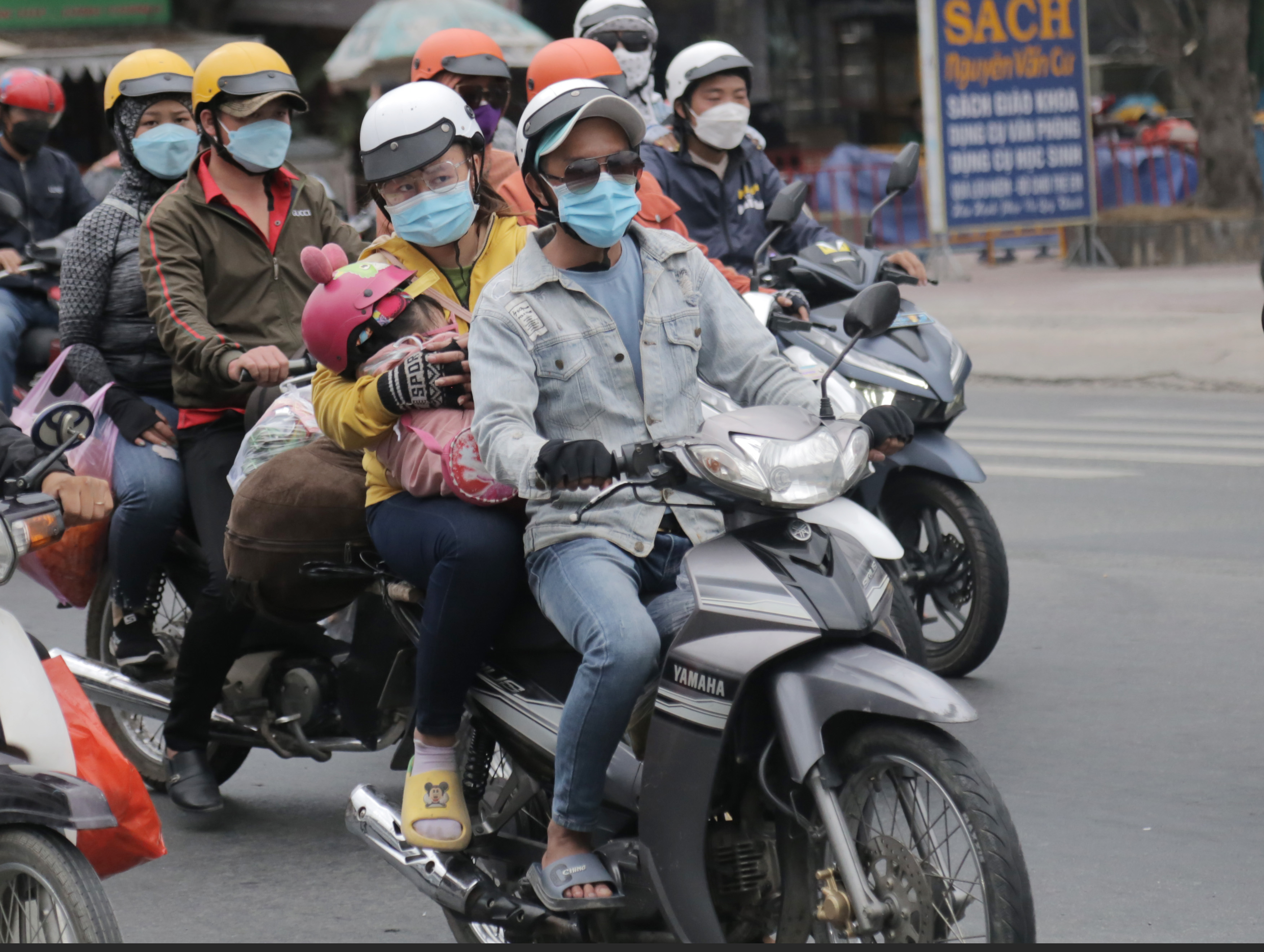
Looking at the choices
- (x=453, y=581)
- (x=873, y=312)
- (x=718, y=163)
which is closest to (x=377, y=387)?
(x=453, y=581)

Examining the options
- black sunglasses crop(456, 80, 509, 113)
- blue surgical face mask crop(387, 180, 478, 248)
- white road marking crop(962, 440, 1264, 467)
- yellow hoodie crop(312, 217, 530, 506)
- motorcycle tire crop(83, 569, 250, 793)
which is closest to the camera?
yellow hoodie crop(312, 217, 530, 506)

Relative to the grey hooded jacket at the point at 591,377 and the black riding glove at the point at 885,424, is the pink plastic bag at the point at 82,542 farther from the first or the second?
the black riding glove at the point at 885,424

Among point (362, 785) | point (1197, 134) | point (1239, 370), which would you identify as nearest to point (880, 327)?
point (362, 785)

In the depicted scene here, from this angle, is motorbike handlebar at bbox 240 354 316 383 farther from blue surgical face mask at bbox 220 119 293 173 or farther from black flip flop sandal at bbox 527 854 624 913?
black flip flop sandal at bbox 527 854 624 913

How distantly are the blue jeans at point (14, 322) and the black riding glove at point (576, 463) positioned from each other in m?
5.23

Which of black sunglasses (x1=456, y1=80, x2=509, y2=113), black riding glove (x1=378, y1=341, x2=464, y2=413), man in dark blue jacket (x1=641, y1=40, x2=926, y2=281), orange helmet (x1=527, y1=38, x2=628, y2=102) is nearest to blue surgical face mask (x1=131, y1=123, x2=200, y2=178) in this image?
black sunglasses (x1=456, y1=80, x2=509, y2=113)

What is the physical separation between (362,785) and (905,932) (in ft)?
4.62

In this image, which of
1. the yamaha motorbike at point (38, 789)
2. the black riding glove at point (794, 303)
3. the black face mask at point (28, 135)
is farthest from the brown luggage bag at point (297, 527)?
the black face mask at point (28, 135)

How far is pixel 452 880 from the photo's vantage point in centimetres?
374

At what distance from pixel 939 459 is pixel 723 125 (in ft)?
4.97

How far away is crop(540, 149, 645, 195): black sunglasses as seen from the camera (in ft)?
11.9

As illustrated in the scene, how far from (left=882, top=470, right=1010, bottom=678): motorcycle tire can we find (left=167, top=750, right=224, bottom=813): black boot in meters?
2.31

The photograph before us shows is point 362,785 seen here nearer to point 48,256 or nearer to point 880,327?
point 880,327

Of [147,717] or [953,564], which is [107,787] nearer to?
[147,717]
